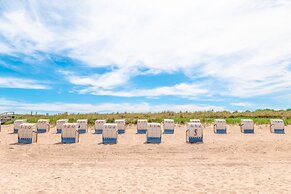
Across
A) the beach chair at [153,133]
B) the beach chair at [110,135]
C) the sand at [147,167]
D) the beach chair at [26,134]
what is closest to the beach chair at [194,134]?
the sand at [147,167]

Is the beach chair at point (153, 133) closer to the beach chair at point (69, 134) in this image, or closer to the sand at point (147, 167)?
the sand at point (147, 167)

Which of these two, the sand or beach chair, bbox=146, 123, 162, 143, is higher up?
beach chair, bbox=146, 123, 162, 143

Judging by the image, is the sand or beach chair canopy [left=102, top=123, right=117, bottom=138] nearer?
the sand

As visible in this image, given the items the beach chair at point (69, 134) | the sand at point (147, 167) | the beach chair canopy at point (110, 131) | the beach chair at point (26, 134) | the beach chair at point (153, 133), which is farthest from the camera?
the beach chair at point (153, 133)

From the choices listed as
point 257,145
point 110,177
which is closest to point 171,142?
point 257,145

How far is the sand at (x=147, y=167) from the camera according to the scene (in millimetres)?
11781

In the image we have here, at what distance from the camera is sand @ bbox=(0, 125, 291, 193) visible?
464 inches

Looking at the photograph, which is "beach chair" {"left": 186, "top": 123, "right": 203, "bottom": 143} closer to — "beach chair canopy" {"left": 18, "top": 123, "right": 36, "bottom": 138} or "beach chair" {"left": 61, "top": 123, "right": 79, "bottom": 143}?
"beach chair" {"left": 61, "top": 123, "right": 79, "bottom": 143}

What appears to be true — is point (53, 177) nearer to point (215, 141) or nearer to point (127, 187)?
point (127, 187)

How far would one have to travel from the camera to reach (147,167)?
51.4 ft

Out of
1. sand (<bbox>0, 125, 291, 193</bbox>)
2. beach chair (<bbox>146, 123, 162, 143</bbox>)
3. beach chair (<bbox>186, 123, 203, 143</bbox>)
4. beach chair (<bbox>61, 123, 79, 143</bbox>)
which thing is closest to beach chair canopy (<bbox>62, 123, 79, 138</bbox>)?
beach chair (<bbox>61, 123, 79, 143</bbox>)

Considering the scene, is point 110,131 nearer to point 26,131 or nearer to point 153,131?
point 153,131

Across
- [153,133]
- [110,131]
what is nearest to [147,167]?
[110,131]

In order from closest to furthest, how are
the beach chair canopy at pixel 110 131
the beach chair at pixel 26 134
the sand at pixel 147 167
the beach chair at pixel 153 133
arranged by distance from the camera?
the sand at pixel 147 167, the beach chair canopy at pixel 110 131, the beach chair at pixel 26 134, the beach chair at pixel 153 133
